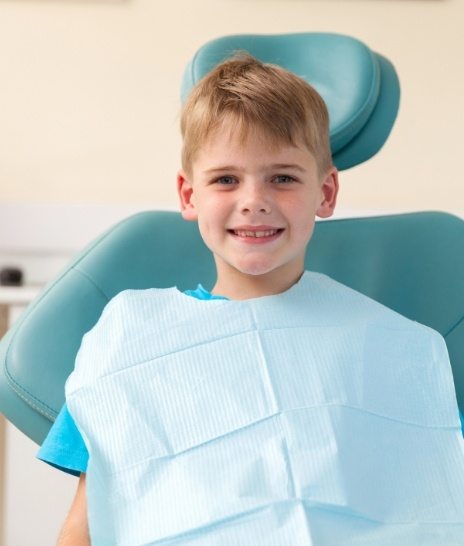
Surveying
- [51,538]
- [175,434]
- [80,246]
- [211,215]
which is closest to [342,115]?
[211,215]

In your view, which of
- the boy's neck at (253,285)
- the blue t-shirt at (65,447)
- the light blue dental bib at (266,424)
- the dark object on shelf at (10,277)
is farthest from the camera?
the dark object on shelf at (10,277)

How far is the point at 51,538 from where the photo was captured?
222cm

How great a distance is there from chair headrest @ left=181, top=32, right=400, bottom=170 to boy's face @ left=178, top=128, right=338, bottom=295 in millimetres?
174

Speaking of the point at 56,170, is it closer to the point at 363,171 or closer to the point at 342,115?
the point at 363,171

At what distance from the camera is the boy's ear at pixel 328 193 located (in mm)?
1462

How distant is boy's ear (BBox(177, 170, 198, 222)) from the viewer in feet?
4.80

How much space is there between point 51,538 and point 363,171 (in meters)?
1.08

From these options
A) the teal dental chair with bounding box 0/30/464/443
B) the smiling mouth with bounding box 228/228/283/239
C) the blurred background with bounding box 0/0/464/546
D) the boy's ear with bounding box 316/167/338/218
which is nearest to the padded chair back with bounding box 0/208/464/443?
the teal dental chair with bounding box 0/30/464/443

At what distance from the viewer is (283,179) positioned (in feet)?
4.50

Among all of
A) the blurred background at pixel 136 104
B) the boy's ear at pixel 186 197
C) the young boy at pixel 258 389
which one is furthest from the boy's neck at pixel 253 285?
the blurred background at pixel 136 104

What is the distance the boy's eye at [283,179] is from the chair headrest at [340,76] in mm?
178

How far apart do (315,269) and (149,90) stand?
3.23 ft

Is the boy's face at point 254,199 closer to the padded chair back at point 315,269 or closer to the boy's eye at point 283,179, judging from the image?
the boy's eye at point 283,179

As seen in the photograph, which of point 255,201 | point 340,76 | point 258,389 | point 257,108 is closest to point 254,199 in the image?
point 255,201
